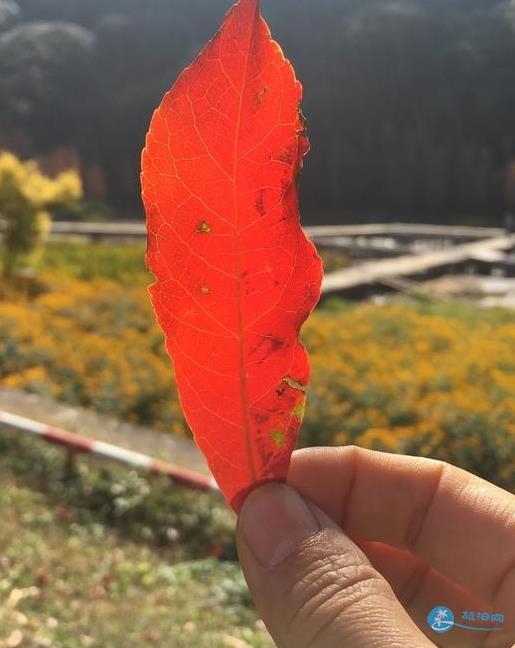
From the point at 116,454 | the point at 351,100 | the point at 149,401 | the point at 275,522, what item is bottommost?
the point at 149,401

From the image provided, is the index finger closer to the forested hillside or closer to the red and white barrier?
the red and white barrier

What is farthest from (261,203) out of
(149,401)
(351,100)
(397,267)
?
(351,100)

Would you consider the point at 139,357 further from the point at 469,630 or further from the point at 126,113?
the point at 126,113

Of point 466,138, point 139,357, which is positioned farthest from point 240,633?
point 466,138

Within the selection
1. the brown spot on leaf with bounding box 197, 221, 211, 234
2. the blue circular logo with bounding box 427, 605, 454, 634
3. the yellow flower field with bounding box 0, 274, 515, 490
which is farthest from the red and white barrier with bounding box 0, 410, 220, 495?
the brown spot on leaf with bounding box 197, 221, 211, 234

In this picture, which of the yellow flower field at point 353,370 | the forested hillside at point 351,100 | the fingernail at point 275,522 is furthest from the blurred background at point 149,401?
the forested hillside at point 351,100

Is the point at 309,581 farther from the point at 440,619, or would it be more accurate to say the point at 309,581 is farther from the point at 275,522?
the point at 440,619
